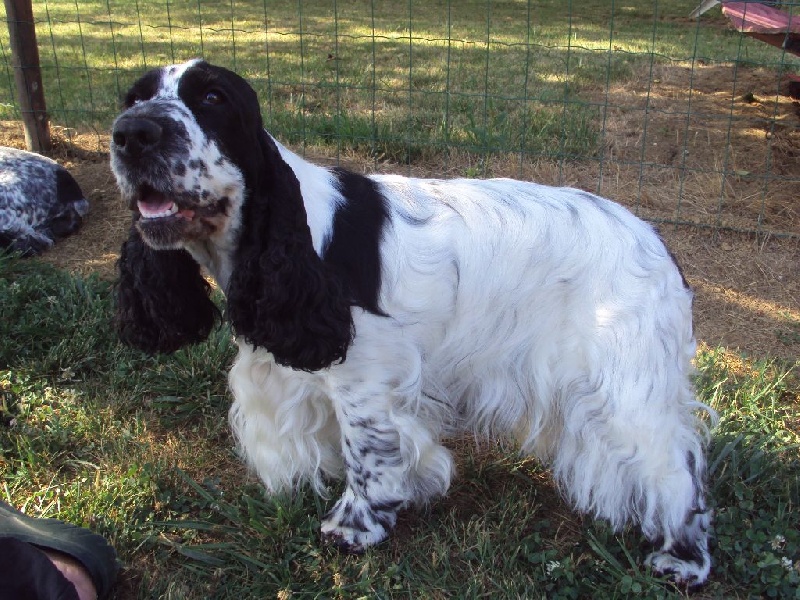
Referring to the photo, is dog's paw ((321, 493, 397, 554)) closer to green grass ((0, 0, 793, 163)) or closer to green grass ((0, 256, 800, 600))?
green grass ((0, 256, 800, 600))

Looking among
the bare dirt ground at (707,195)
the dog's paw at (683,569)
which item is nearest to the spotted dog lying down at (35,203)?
the bare dirt ground at (707,195)

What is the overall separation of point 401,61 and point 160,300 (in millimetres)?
6719

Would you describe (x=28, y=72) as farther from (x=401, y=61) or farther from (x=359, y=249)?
(x=401, y=61)

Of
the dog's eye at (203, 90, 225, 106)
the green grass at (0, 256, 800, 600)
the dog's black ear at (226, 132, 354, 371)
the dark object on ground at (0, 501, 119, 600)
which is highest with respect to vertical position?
the dog's eye at (203, 90, 225, 106)

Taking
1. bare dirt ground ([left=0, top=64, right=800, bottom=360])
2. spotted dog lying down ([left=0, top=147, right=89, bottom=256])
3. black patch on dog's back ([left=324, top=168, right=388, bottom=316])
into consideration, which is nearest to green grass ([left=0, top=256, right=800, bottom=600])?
bare dirt ground ([left=0, top=64, right=800, bottom=360])

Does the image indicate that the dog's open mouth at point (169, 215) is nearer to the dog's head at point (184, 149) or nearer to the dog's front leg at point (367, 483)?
the dog's head at point (184, 149)

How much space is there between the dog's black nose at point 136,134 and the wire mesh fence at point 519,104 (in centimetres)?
280

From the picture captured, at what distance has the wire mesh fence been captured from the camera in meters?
5.09

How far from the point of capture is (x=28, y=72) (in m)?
5.26

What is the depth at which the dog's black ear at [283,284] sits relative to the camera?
212 centimetres

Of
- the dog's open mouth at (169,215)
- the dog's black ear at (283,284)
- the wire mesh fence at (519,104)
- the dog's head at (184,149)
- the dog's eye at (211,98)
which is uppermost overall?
the dog's eye at (211,98)

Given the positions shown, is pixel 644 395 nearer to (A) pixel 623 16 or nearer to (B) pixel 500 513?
(B) pixel 500 513

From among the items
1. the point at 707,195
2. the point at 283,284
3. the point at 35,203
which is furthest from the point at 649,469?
the point at 35,203

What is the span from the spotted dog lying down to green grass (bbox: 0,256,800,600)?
1257 mm
